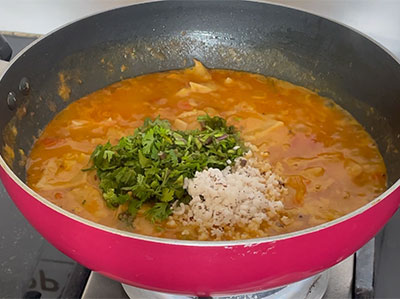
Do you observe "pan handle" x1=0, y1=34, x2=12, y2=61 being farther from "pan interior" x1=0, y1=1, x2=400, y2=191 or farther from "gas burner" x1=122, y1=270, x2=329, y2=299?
"gas burner" x1=122, y1=270, x2=329, y2=299

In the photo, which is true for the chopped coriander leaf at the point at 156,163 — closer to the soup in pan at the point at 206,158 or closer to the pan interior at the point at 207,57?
the soup in pan at the point at 206,158

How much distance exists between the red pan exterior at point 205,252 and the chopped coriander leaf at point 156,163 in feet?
0.77

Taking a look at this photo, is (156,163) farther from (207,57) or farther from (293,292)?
(207,57)

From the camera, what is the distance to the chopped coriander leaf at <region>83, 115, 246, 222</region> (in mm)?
1116

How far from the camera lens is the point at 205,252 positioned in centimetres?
→ 78

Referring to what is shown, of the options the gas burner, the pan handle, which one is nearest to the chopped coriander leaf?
the gas burner

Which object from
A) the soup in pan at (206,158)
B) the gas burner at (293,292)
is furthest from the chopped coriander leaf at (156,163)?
the gas burner at (293,292)

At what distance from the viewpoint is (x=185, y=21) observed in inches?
60.7

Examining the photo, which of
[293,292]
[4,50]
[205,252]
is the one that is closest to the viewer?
[205,252]

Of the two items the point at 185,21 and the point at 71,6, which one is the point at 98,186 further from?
the point at 71,6

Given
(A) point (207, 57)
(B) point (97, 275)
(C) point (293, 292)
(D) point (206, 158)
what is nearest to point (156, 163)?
(D) point (206, 158)

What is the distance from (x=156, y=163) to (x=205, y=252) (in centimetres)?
41

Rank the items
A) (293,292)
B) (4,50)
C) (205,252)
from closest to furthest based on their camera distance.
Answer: (205,252), (293,292), (4,50)

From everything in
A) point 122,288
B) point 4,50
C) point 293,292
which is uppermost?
point 4,50
